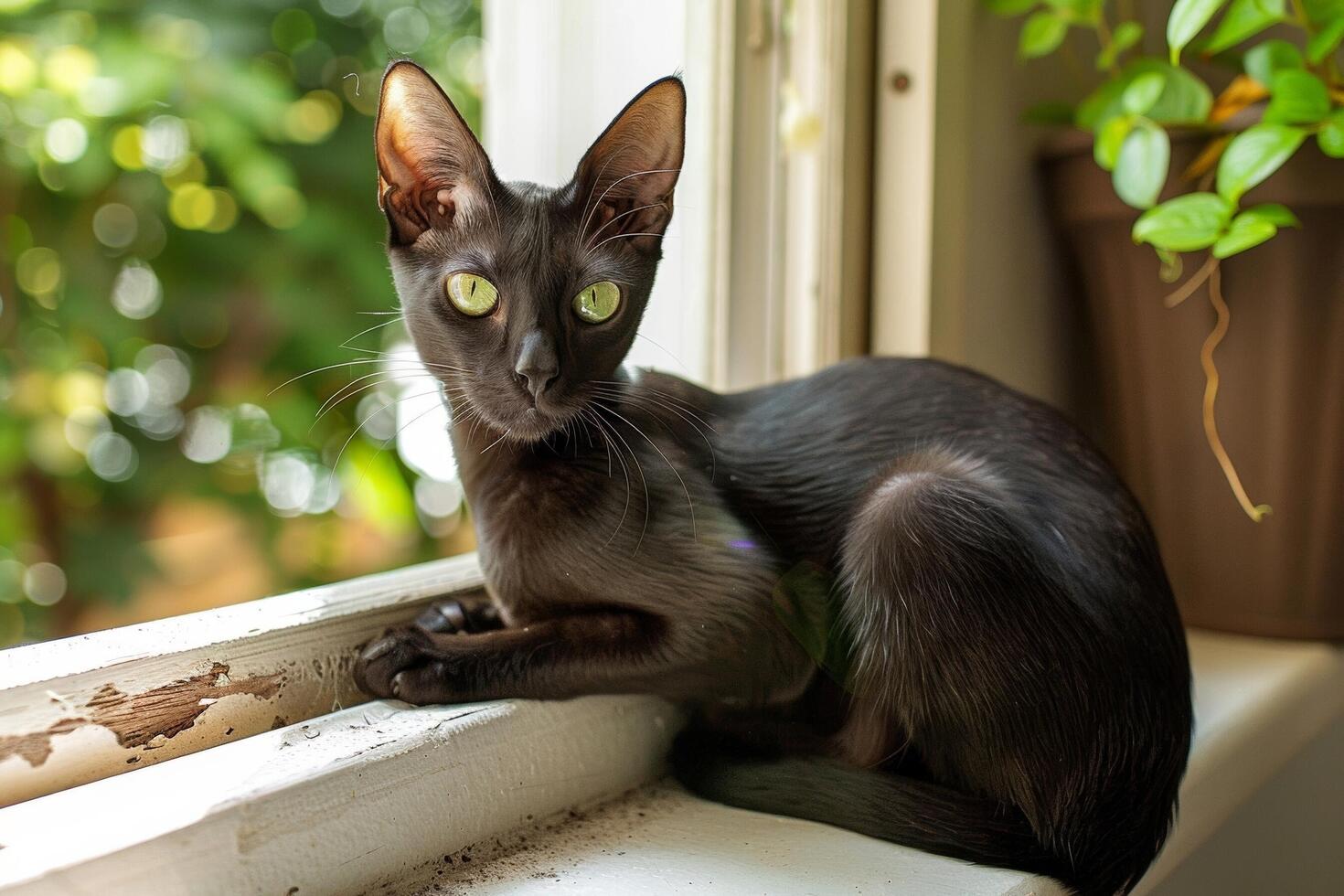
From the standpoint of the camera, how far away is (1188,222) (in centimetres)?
93

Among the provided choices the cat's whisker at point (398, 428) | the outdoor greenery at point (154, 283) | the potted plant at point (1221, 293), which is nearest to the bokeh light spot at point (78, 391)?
the outdoor greenery at point (154, 283)

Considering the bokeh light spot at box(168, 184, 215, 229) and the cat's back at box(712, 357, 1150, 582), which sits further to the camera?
the bokeh light spot at box(168, 184, 215, 229)

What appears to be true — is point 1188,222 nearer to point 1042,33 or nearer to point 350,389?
point 1042,33

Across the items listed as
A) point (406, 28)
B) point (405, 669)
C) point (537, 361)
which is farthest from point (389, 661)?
point (406, 28)

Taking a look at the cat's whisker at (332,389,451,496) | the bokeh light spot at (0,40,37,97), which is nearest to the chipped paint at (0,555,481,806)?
the cat's whisker at (332,389,451,496)

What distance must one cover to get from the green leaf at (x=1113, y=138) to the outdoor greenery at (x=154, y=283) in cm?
73

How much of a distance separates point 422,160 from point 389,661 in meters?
0.30

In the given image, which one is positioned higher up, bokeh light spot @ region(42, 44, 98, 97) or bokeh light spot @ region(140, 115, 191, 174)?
bokeh light spot @ region(42, 44, 98, 97)

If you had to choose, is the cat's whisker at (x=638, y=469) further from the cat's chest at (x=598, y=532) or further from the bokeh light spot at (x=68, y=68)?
the bokeh light spot at (x=68, y=68)

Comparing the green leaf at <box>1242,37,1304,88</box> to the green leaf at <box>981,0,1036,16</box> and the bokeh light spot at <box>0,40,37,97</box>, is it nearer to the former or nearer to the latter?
the green leaf at <box>981,0,1036,16</box>

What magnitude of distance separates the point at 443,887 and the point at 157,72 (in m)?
1.06

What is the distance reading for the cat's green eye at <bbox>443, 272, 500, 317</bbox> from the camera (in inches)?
24.0

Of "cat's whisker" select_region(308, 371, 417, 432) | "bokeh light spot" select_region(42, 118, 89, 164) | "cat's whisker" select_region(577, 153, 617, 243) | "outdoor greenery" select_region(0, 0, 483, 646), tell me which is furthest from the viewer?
"bokeh light spot" select_region(42, 118, 89, 164)

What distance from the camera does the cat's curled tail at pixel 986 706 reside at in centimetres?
64
